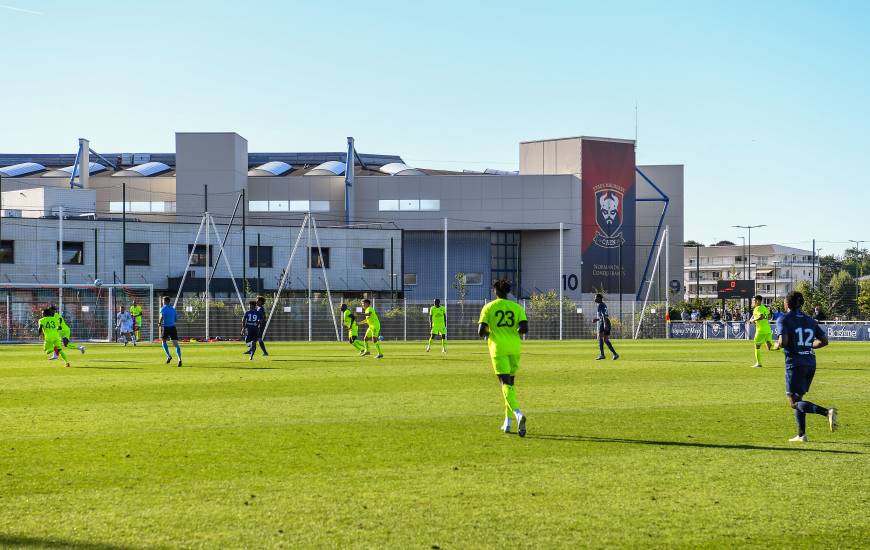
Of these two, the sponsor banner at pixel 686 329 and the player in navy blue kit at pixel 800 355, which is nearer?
the player in navy blue kit at pixel 800 355

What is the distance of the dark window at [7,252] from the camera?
6519 centimetres

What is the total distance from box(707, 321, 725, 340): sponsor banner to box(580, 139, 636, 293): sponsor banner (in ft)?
86.8

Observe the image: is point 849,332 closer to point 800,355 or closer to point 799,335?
point 800,355

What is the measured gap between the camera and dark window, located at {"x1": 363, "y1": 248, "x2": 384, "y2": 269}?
77500 mm

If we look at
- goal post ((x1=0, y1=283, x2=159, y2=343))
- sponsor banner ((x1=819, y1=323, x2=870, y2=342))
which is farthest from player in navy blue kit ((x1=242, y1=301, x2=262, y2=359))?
sponsor banner ((x1=819, y1=323, x2=870, y2=342))

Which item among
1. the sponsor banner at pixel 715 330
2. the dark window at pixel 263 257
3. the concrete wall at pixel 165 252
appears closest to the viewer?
the sponsor banner at pixel 715 330

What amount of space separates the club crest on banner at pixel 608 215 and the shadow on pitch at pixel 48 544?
82.6 metres

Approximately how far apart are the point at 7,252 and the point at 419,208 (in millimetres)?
35031

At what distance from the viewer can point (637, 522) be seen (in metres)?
8.03

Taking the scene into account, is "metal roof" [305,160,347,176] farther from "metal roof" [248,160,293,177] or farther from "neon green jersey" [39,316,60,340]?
"neon green jersey" [39,316,60,340]

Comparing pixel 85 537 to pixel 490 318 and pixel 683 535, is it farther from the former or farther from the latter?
pixel 490 318

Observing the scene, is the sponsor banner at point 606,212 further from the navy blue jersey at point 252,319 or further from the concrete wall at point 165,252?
the navy blue jersey at point 252,319

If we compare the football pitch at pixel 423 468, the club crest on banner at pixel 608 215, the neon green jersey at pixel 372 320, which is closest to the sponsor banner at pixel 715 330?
the club crest on banner at pixel 608 215

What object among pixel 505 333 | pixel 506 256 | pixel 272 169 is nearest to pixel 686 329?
pixel 506 256
